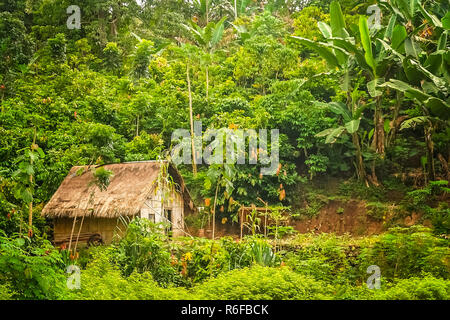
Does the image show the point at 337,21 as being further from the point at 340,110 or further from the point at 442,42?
the point at 442,42

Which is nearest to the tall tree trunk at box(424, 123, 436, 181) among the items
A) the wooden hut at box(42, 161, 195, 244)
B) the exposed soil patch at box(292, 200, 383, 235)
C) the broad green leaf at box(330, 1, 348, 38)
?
the exposed soil patch at box(292, 200, 383, 235)

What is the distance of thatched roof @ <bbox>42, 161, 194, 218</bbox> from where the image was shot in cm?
714

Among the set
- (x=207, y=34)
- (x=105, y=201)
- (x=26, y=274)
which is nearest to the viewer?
(x=26, y=274)

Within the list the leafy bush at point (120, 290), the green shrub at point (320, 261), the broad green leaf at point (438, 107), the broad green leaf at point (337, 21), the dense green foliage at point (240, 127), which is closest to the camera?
the leafy bush at point (120, 290)

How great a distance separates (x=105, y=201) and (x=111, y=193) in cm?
18

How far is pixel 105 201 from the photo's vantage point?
7352mm

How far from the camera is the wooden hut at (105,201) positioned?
7180 mm

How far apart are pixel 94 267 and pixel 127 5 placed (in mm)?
9604

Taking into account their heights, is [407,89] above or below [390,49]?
below

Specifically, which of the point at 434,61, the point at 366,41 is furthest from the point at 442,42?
the point at 366,41

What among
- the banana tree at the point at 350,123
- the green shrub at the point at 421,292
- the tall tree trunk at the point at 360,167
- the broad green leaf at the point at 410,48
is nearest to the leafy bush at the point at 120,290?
the green shrub at the point at 421,292

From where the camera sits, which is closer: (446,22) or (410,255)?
(410,255)

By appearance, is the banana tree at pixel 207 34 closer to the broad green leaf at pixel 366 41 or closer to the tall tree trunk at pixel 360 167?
the tall tree trunk at pixel 360 167
